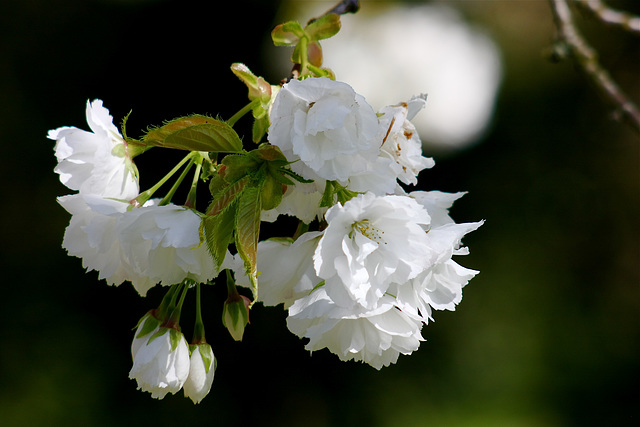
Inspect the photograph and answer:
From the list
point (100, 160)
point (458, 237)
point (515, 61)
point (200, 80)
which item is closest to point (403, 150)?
point (458, 237)

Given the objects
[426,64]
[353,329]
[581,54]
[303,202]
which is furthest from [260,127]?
[426,64]

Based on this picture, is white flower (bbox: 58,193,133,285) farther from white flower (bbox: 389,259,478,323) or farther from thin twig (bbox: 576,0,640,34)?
thin twig (bbox: 576,0,640,34)

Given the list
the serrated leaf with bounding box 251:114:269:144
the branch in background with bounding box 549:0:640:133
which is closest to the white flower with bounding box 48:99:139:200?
the serrated leaf with bounding box 251:114:269:144

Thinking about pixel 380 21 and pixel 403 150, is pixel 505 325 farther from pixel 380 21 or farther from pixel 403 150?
pixel 403 150

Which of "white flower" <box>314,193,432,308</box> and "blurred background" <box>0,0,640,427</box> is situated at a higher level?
"white flower" <box>314,193,432,308</box>

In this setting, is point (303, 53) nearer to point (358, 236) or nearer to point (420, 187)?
point (358, 236)
